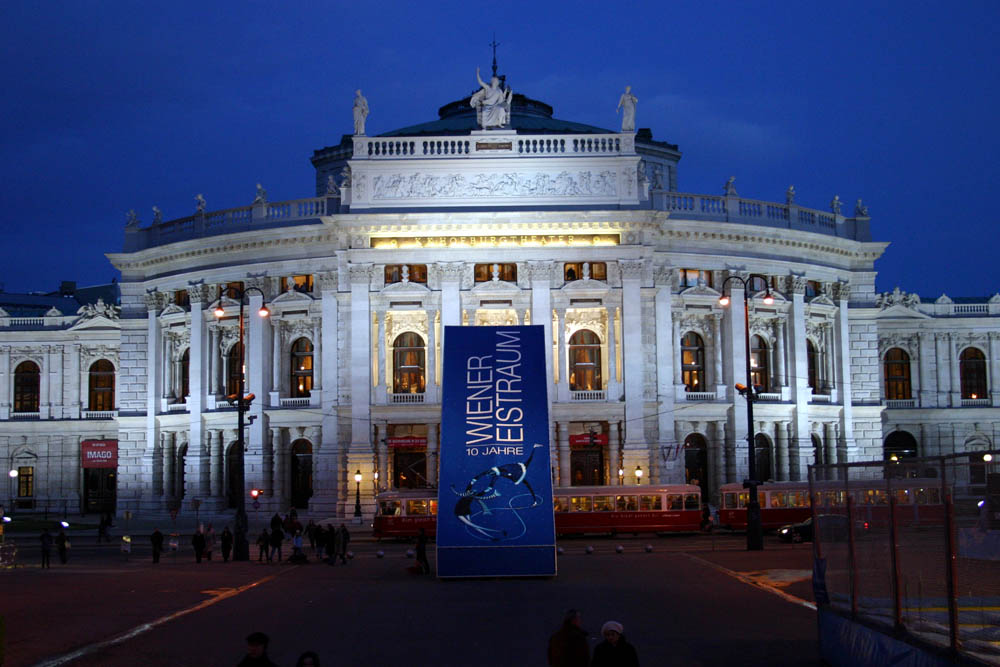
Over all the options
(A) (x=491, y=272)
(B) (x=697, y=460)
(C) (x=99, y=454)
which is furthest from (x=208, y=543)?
(C) (x=99, y=454)

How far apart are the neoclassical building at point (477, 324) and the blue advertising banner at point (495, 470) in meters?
28.2

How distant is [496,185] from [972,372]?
3645 centimetres

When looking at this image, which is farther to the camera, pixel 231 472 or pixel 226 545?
pixel 231 472

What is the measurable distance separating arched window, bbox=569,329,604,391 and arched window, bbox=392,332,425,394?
8.43 metres

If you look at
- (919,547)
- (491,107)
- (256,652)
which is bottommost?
(256,652)

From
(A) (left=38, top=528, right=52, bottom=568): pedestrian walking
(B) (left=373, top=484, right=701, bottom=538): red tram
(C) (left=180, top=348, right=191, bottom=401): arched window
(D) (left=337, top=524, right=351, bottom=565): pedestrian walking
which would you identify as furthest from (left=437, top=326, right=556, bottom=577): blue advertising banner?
(C) (left=180, top=348, right=191, bottom=401): arched window

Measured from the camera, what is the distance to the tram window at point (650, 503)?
2231 inches

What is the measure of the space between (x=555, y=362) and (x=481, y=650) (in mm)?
44097

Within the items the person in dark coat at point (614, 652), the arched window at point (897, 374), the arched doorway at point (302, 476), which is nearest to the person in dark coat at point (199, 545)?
the arched doorway at point (302, 476)

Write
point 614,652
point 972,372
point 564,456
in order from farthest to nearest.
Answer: point 972,372 → point 564,456 → point 614,652

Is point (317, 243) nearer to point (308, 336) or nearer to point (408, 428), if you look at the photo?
point (308, 336)

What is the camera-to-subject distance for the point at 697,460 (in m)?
68.8

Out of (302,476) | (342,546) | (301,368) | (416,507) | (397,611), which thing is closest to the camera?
(397,611)

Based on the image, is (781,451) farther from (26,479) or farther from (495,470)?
(26,479)
